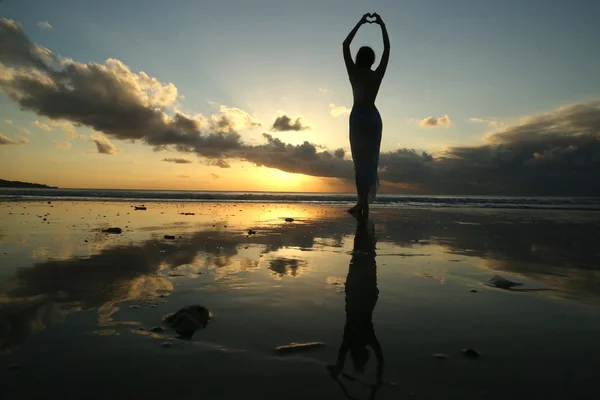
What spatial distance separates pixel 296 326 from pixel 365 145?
5750 mm

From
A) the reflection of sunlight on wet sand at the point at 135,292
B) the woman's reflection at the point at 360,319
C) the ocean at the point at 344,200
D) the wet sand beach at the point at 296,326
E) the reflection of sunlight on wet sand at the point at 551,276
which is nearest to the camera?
the wet sand beach at the point at 296,326

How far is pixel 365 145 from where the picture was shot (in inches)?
309

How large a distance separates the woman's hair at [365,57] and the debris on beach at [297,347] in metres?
6.69

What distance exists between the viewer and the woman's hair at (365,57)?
7598 millimetres

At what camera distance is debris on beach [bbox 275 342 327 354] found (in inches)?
90.6

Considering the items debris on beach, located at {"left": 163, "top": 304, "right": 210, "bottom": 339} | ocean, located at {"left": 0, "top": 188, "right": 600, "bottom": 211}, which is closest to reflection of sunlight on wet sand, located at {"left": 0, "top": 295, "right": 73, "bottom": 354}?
debris on beach, located at {"left": 163, "top": 304, "right": 210, "bottom": 339}

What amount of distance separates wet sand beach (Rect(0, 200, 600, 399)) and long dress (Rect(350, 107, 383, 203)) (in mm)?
2492

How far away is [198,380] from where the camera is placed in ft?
6.36

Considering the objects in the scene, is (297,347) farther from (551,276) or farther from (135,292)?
(551,276)

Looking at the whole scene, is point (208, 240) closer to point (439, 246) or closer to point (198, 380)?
point (439, 246)

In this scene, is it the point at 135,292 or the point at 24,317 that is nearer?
the point at 24,317

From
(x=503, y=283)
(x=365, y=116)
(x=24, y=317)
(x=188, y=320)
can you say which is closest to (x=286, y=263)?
(x=188, y=320)

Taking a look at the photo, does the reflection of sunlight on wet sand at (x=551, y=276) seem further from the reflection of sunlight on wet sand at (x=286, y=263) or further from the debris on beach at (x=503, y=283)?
the reflection of sunlight on wet sand at (x=286, y=263)

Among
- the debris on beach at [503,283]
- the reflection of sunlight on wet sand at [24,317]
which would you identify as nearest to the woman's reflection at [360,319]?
the debris on beach at [503,283]
